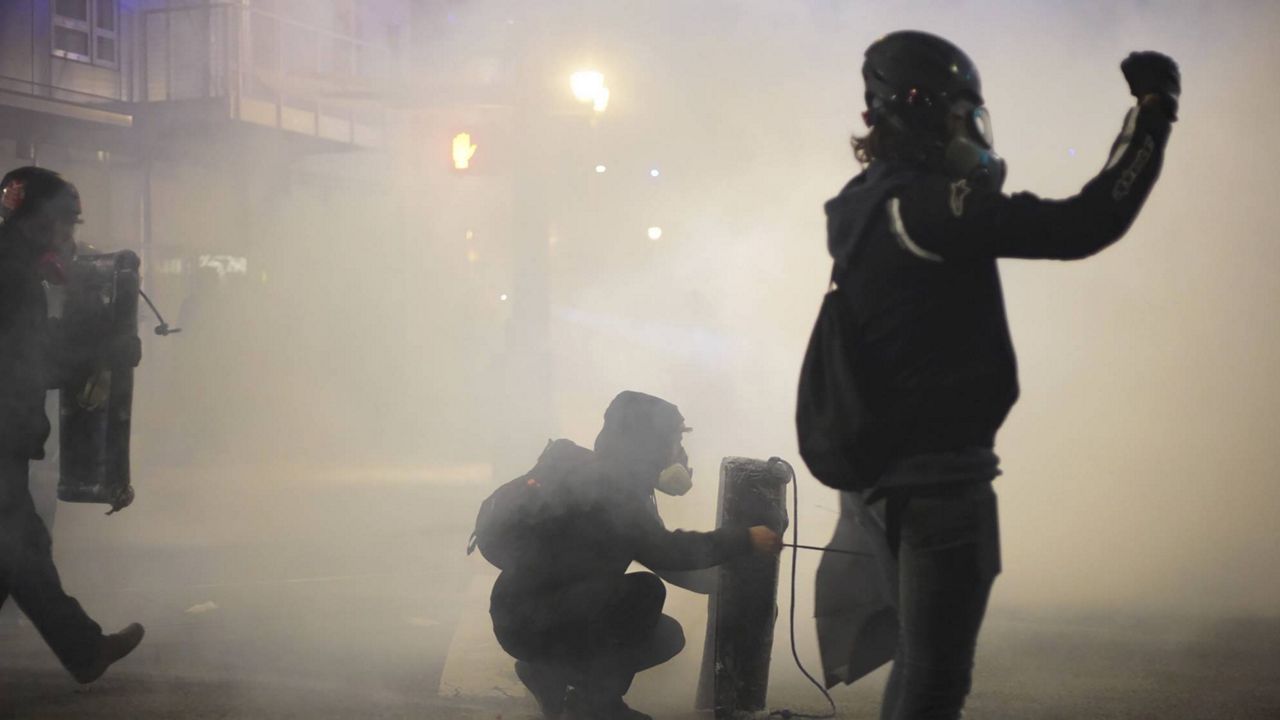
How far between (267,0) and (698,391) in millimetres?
7267

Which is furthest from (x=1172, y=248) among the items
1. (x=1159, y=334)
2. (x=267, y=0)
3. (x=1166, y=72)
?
(x=267, y=0)

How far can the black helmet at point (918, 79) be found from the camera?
200cm

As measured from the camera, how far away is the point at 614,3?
9258mm

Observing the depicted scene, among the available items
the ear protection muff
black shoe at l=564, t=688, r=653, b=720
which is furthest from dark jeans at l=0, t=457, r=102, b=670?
black shoe at l=564, t=688, r=653, b=720

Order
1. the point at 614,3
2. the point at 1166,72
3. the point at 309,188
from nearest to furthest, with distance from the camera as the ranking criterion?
the point at 1166,72
the point at 614,3
the point at 309,188

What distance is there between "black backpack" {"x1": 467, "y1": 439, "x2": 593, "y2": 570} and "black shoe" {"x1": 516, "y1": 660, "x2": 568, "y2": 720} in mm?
303

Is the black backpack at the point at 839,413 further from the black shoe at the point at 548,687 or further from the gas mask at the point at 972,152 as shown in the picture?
the black shoe at the point at 548,687

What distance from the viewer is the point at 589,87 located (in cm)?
830

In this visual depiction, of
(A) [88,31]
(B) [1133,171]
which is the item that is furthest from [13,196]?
(A) [88,31]

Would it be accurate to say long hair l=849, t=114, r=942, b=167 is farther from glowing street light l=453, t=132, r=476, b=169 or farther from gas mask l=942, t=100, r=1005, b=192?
glowing street light l=453, t=132, r=476, b=169

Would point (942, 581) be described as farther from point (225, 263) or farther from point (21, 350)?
point (225, 263)

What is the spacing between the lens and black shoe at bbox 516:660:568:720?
3.38 meters

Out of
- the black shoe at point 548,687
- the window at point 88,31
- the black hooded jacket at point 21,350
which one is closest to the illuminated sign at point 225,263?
the window at point 88,31

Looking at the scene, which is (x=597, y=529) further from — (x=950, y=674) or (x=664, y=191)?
(x=664, y=191)
